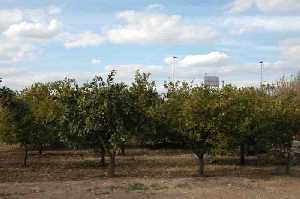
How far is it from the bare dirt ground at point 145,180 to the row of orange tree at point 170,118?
3.30ft

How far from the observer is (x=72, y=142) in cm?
1770

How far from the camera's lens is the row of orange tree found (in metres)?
17.2

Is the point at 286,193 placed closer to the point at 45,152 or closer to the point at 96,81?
the point at 96,81

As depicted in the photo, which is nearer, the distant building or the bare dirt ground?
the bare dirt ground

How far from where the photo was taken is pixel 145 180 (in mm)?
16500

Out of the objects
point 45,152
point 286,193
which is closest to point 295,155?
point 286,193

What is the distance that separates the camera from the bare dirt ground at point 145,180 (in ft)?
45.3

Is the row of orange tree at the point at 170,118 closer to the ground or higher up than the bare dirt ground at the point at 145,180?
higher up

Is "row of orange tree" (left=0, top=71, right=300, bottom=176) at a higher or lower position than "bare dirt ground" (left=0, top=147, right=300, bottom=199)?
higher

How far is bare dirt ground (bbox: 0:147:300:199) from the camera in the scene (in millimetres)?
13796

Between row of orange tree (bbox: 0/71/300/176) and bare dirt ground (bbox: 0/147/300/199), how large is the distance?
1.01m

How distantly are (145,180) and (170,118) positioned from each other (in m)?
2.70

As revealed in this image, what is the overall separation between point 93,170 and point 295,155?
10015 mm

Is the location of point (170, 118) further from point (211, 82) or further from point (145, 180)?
point (211, 82)
